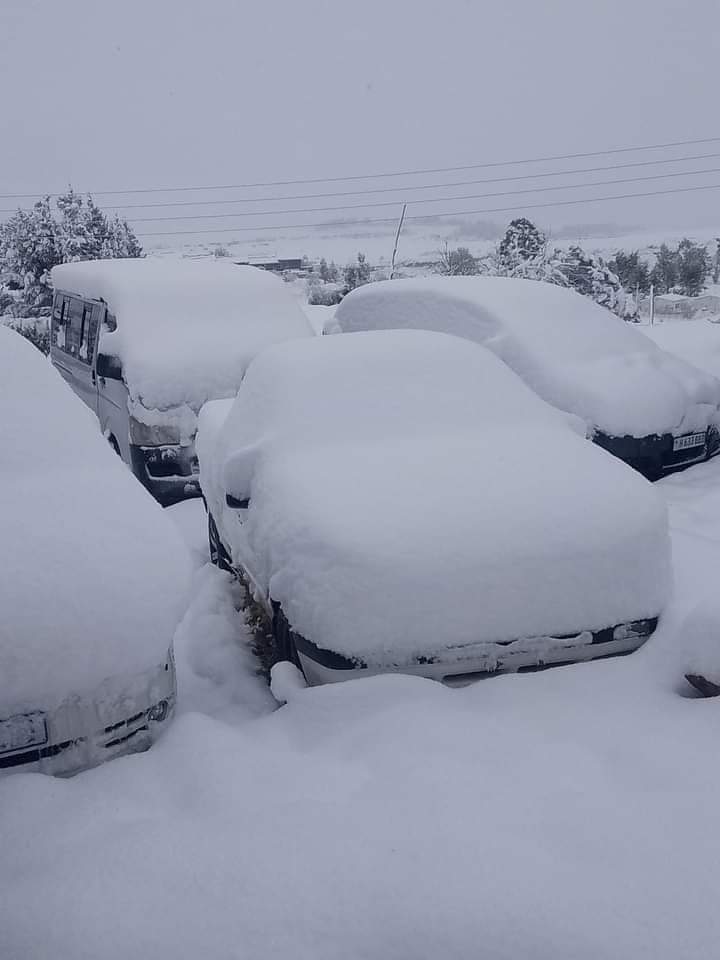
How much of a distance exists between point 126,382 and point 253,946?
5316 millimetres

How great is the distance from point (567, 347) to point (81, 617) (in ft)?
18.0

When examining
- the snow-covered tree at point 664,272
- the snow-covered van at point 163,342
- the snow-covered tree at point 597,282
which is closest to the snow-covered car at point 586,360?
the snow-covered van at point 163,342

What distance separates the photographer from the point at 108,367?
7125 millimetres

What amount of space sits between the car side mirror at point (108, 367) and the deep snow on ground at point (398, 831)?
14.6 ft

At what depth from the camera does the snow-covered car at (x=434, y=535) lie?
324 cm

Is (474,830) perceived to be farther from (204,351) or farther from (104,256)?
(104,256)

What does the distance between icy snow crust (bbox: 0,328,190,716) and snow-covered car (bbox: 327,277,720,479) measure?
4.18 metres

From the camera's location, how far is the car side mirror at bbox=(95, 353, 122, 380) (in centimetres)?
707

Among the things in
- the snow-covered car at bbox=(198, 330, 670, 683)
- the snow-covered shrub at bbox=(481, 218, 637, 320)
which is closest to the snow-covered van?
the snow-covered car at bbox=(198, 330, 670, 683)

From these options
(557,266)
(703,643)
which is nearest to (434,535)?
(703,643)

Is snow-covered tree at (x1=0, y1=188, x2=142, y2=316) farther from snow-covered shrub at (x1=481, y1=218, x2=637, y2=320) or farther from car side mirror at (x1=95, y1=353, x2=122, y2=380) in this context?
car side mirror at (x1=95, y1=353, x2=122, y2=380)

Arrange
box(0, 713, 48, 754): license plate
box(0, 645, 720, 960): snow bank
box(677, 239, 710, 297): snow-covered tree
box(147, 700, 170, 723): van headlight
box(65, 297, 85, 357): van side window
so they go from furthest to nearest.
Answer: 1. box(677, 239, 710, 297): snow-covered tree
2. box(65, 297, 85, 357): van side window
3. box(147, 700, 170, 723): van headlight
4. box(0, 713, 48, 754): license plate
5. box(0, 645, 720, 960): snow bank

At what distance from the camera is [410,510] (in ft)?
11.4

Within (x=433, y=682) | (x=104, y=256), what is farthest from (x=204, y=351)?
(x=104, y=256)
